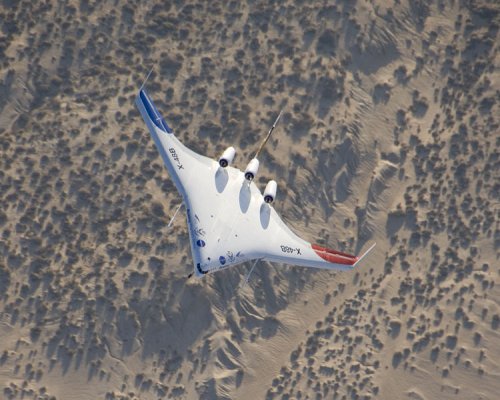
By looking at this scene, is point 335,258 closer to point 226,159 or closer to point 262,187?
point 262,187

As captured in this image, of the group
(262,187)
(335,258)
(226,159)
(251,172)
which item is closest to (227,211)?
(251,172)

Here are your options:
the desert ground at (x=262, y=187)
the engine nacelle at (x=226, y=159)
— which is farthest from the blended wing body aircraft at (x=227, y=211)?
the desert ground at (x=262, y=187)

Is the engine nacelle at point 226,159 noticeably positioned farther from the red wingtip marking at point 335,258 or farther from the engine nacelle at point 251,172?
the red wingtip marking at point 335,258

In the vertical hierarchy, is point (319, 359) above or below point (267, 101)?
below

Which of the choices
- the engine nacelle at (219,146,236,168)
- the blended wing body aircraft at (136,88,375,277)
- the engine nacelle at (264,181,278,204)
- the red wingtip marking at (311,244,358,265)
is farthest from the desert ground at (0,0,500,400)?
the engine nacelle at (219,146,236,168)

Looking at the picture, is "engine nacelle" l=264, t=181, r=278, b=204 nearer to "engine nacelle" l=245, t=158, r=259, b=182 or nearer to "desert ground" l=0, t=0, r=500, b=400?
"engine nacelle" l=245, t=158, r=259, b=182

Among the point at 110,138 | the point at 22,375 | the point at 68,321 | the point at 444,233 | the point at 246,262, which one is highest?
the point at 444,233

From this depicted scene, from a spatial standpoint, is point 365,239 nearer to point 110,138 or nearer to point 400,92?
point 400,92

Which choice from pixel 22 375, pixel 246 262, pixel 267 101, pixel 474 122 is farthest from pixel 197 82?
pixel 22 375
